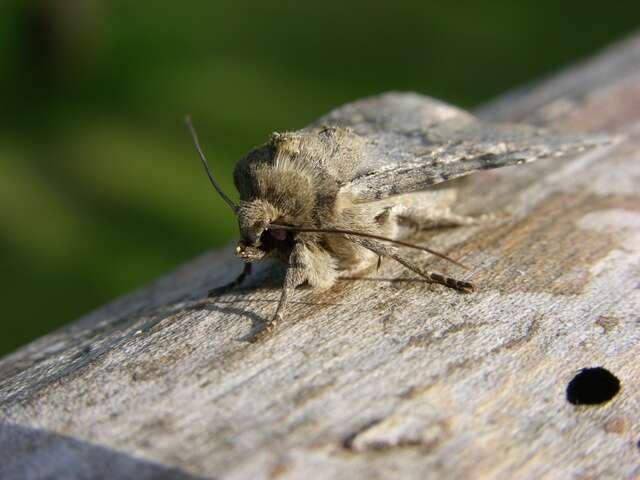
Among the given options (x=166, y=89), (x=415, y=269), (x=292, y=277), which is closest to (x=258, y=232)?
(x=292, y=277)

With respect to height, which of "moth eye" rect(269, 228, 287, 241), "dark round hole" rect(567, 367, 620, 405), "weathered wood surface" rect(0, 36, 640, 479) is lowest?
"dark round hole" rect(567, 367, 620, 405)

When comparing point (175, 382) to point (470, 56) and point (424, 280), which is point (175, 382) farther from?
point (470, 56)

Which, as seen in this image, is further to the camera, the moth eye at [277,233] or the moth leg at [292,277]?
the moth eye at [277,233]

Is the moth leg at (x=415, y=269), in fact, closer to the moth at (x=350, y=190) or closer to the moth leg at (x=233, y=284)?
A: the moth at (x=350, y=190)

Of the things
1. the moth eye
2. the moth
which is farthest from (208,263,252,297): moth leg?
the moth eye

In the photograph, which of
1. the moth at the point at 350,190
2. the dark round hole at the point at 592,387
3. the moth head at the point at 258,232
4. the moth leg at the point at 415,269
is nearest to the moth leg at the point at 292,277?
the moth at the point at 350,190

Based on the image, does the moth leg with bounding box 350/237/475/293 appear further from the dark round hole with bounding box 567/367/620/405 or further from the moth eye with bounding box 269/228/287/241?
the dark round hole with bounding box 567/367/620/405
